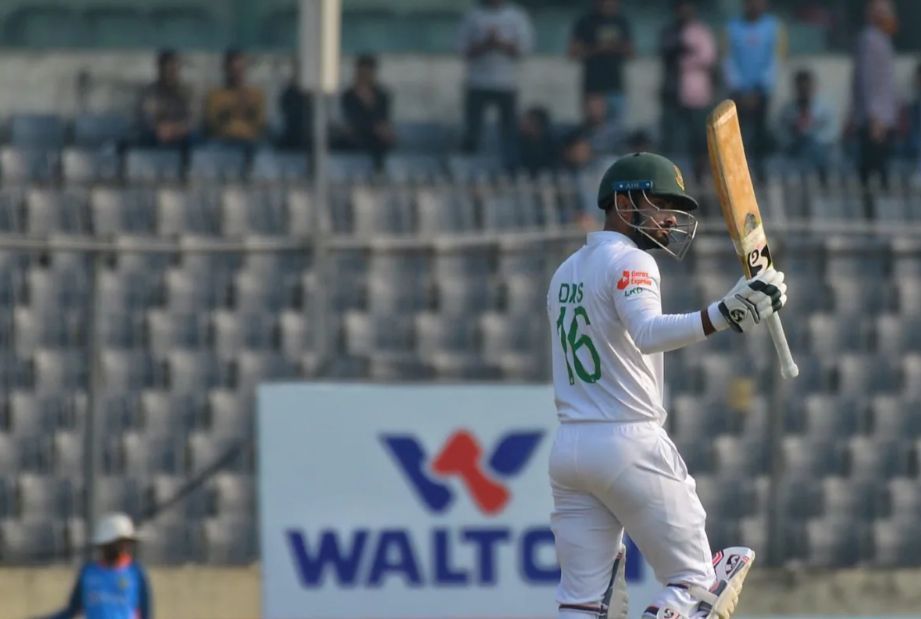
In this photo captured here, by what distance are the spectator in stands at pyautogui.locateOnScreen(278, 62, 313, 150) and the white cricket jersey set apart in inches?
298

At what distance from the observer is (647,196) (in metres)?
6.71

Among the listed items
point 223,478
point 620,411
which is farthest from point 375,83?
point 620,411

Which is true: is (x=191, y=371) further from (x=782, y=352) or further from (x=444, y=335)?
(x=782, y=352)

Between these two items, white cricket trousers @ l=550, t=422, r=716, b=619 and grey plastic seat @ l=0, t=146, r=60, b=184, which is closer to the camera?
white cricket trousers @ l=550, t=422, r=716, b=619

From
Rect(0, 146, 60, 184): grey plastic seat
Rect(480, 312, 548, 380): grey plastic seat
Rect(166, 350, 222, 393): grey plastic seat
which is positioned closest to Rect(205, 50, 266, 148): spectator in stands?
Rect(0, 146, 60, 184): grey plastic seat

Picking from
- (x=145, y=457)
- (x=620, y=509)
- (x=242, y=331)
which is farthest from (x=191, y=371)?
(x=620, y=509)

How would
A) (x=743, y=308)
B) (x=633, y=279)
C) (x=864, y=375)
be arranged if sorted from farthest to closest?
(x=864, y=375) < (x=633, y=279) < (x=743, y=308)

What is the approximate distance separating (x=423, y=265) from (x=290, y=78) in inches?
180

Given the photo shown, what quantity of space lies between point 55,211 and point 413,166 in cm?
321

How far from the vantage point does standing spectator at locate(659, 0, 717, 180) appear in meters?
14.3

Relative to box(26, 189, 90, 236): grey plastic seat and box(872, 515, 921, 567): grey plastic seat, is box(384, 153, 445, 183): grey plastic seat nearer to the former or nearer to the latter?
box(26, 189, 90, 236): grey plastic seat

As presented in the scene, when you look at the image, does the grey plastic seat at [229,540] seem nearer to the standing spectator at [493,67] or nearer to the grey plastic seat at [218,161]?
the grey plastic seat at [218,161]

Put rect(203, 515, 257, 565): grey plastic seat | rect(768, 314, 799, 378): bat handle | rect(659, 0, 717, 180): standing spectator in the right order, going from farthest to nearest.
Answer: rect(659, 0, 717, 180): standing spectator, rect(203, 515, 257, 565): grey plastic seat, rect(768, 314, 799, 378): bat handle

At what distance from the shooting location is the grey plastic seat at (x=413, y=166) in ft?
45.9
